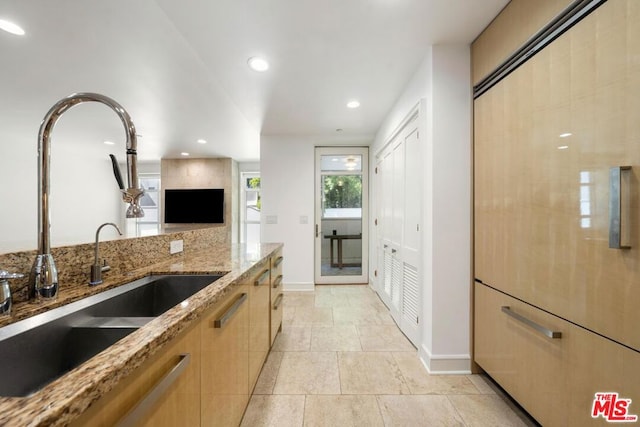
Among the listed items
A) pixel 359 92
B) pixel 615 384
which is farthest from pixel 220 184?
pixel 615 384

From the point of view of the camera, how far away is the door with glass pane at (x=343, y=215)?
438 centimetres

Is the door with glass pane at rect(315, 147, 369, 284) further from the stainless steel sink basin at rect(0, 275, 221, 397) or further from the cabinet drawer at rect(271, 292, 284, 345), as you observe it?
the stainless steel sink basin at rect(0, 275, 221, 397)

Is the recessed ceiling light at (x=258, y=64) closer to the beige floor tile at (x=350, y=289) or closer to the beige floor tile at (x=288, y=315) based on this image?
the beige floor tile at (x=288, y=315)

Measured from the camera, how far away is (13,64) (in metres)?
2.35

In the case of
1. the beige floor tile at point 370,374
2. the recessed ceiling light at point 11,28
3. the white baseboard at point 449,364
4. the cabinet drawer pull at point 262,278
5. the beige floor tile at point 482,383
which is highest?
the recessed ceiling light at point 11,28

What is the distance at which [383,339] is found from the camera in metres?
2.45

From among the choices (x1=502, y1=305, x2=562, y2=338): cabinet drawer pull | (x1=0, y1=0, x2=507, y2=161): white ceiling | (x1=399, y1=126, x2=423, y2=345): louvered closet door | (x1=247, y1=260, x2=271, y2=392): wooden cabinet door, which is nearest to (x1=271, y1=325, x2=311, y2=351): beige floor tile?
(x1=247, y1=260, x2=271, y2=392): wooden cabinet door

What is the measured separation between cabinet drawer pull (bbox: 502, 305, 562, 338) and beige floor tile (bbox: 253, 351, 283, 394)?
1580 millimetres

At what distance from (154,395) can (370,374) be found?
1679mm

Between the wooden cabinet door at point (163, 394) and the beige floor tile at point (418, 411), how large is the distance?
1173 millimetres

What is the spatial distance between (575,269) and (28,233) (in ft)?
27.4

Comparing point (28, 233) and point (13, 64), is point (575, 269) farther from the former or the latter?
point (28, 233)

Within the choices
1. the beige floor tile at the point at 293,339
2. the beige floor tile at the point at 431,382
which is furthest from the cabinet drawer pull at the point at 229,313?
the beige floor tile at the point at 431,382

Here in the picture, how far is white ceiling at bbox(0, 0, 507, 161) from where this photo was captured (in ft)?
5.38
